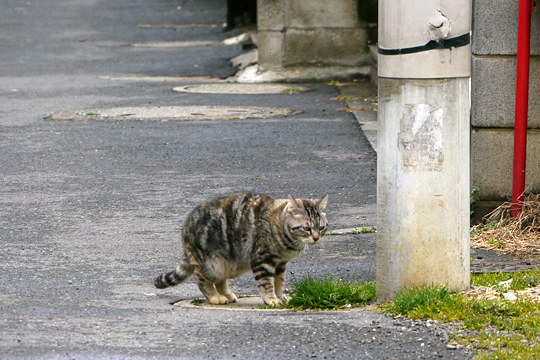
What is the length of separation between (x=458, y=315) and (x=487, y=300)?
306mm

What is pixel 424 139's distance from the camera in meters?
6.86

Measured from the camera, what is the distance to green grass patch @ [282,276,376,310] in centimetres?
724

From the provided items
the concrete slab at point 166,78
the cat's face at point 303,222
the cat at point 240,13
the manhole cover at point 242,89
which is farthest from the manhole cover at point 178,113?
the cat at point 240,13

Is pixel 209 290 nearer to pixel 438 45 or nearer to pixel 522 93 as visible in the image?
pixel 438 45

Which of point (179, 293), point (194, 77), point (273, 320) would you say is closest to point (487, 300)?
point (273, 320)

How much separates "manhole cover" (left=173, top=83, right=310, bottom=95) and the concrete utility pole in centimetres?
1039

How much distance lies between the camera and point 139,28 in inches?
1124

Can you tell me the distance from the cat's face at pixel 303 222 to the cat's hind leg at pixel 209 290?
22.7 inches

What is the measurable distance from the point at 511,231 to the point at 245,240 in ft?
6.99

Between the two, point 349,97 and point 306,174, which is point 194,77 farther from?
point 306,174

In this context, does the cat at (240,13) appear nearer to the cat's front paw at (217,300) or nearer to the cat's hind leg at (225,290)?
the cat's hind leg at (225,290)

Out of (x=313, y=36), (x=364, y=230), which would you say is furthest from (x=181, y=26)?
(x=364, y=230)

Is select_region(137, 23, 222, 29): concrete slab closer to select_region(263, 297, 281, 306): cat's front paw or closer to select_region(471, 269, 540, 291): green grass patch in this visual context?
select_region(471, 269, 540, 291): green grass patch

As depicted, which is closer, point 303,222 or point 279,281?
point 303,222
